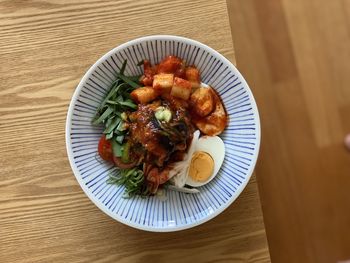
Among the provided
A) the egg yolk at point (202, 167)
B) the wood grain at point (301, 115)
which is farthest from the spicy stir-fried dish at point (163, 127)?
the wood grain at point (301, 115)

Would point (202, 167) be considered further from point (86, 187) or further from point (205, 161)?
point (86, 187)

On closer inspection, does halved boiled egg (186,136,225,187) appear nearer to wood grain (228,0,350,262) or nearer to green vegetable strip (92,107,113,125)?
green vegetable strip (92,107,113,125)

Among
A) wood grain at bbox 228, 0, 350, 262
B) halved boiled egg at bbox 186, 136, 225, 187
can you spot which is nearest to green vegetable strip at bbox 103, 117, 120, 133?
halved boiled egg at bbox 186, 136, 225, 187

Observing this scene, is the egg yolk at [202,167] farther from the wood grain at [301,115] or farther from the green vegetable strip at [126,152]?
the wood grain at [301,115]

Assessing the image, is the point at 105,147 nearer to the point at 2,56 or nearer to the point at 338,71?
the point at 2,56

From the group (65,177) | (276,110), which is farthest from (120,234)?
(276,110)
